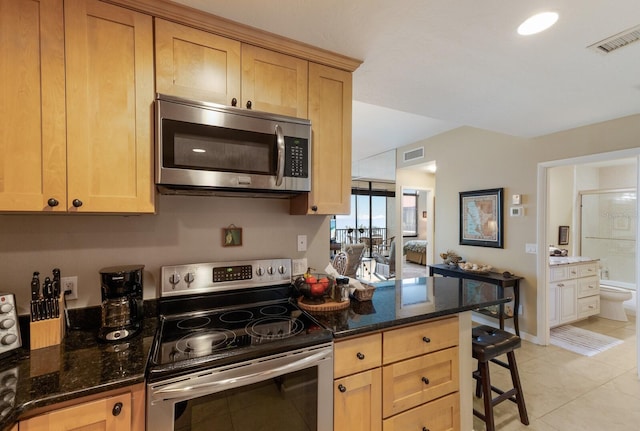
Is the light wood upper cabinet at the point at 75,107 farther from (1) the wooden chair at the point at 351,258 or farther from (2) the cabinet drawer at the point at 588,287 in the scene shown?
(2) the cabinet drawer at the point at 588,287

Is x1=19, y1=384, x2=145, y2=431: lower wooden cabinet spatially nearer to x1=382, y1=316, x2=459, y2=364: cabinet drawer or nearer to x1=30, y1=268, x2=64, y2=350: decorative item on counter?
x1=30, y1=268, x2=64, y2=350: decorative item on counter

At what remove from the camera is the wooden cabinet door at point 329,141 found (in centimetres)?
173

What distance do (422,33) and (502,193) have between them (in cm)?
292

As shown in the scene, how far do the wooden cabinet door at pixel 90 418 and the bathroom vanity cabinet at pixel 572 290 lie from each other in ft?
14.4

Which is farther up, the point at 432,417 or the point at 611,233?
the point at 611,233

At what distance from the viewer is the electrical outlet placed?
1454 millimetres

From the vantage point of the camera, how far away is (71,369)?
1.04 meters

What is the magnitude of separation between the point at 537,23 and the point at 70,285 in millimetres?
2725

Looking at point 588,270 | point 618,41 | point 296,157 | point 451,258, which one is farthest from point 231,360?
point 588,270

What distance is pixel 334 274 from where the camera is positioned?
1982mm

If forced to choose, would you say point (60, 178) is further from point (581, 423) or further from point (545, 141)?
point (545, 141)

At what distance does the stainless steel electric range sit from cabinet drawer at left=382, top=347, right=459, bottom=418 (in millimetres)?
353

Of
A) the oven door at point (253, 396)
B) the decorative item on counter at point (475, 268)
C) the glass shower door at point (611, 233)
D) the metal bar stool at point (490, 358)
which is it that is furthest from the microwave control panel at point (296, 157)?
the glass shower door at point (611, 233)

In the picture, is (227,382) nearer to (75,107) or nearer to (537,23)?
Answer: (75,107)
